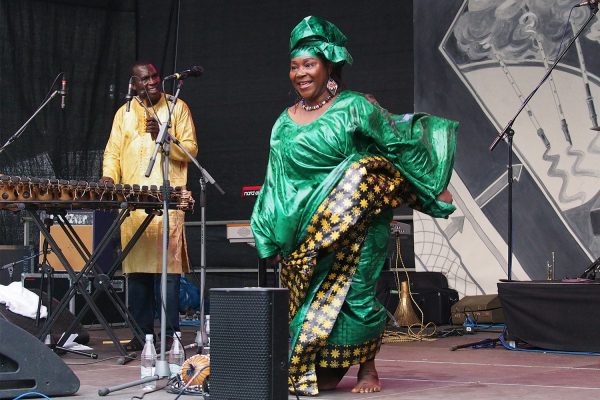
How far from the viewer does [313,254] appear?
465 centimetres

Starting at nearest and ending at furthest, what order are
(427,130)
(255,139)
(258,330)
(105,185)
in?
(258,330) → (427,130) → (105,185) → (255,139)

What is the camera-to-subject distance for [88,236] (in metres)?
9.21

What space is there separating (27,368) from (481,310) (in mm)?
5495

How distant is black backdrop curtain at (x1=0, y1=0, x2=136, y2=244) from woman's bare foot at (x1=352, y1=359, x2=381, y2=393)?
5.17m

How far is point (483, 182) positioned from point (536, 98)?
3.08 feet

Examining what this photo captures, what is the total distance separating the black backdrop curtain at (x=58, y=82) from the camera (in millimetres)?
9102

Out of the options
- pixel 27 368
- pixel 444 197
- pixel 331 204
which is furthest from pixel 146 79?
pixel 27 368

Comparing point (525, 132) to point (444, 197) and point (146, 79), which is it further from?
point (444, 197)

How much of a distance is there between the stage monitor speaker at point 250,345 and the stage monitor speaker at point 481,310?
538 centimetres

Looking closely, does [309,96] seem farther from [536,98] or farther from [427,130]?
[536,98]

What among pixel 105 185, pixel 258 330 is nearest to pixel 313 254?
pixel 258 330

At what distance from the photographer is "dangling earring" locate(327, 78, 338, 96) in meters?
4.88

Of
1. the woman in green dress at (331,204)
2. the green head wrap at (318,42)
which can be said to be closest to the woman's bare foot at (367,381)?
the woman in green dress at (331,204)

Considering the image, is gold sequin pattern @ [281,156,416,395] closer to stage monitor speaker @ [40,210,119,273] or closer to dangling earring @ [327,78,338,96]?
dangling earring @ [327,78,338,96]
